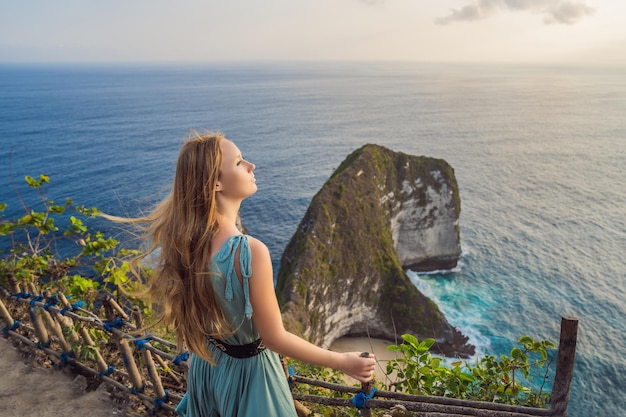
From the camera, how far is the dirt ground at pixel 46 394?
5117mm

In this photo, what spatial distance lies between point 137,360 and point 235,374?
4060 mm

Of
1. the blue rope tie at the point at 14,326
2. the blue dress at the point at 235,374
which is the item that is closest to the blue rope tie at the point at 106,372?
the blue rope tie at the point at 14,326

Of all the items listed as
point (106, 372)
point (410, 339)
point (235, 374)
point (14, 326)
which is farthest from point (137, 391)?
point (410, 339)

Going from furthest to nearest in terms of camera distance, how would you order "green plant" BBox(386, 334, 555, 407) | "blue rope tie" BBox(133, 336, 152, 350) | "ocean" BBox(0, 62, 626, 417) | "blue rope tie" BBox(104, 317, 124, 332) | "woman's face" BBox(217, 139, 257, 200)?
"ocean" BBox(0, 62, 626, 417) → "blue rope tie" BBox(104, 317, 124, 332) → "blue rope tie" BBox(133, 336, 152, 350) → "green plant" BBox(386, 334, 555, 407) → "woman's face" BBox(217, 139, 257, 200)

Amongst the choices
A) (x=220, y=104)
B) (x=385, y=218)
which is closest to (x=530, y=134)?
(x=385, y=218)

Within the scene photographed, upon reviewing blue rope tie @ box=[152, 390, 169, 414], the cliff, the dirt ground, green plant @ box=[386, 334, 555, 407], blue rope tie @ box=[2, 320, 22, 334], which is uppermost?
green plant @ box=[386, 334, 555, 407]

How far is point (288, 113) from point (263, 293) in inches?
4052

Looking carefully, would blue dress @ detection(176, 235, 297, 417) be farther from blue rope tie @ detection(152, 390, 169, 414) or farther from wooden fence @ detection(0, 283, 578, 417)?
blue rope tie @ detection(152, 390, 169, 414)

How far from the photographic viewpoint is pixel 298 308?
24250 millimetres

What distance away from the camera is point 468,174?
6116cm

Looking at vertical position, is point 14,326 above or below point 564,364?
below

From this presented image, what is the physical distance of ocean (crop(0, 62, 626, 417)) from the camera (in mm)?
31172

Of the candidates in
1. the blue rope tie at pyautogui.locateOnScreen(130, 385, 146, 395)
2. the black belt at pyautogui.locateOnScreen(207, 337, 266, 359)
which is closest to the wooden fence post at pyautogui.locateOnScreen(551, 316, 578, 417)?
the black belt at pyautogui.locateOnScreen(207, 337, 266, 359)

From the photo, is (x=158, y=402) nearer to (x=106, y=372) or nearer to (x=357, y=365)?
(x=106, y=372)
